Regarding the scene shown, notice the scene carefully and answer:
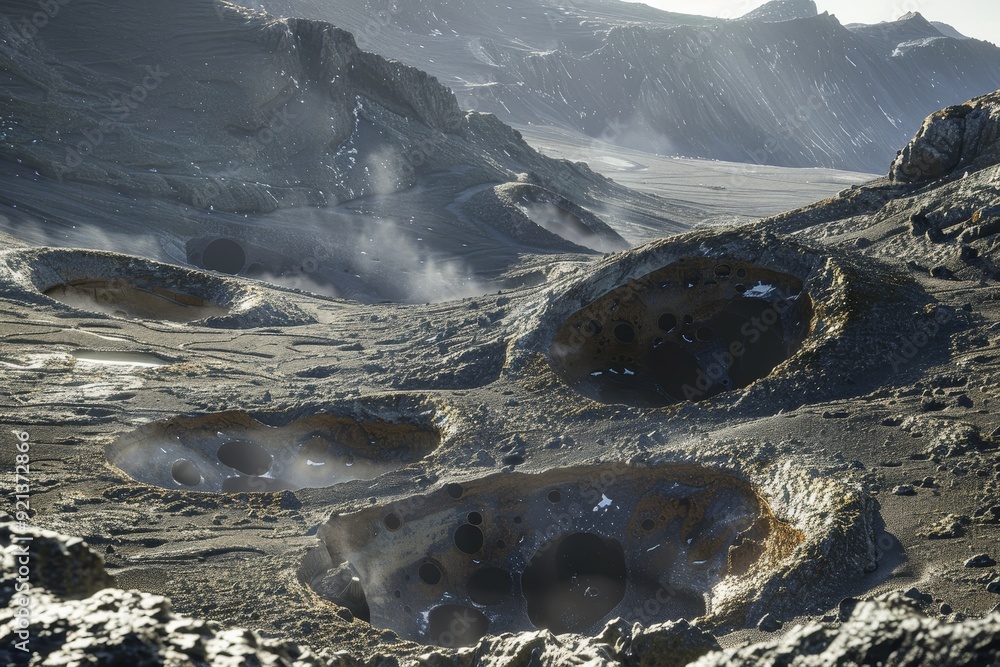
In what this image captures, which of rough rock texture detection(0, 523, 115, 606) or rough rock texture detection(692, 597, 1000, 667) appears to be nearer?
rough rock texture detection(692, 597, 1000, 667)

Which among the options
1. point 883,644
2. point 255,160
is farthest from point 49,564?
point 255,160

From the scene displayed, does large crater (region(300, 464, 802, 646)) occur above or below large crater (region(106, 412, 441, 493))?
below

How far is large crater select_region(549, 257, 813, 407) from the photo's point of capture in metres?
15.0

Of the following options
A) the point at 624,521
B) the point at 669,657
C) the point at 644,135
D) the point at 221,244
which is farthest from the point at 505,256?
the point at 644,135

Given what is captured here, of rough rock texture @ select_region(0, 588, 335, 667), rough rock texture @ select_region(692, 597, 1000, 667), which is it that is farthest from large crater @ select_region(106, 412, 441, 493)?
rough rock texture @ select_region(692, 597, 1000, 667)

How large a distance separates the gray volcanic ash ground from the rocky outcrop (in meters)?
0.08

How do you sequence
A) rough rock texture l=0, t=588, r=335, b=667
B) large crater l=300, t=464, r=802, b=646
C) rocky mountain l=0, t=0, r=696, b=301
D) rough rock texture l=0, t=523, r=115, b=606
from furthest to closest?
rocky mountain l=0, t=0, r=696, b=301 < large crater l=300, t=464, r=802, b=646 < rough rock texture l=0, t=523, r=115, b=606 < rough rock texture l=0, t=588, r=335, b=667

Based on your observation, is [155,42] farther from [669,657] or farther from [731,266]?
[669,657]

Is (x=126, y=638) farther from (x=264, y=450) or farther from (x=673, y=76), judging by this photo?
(x=673, y=76)

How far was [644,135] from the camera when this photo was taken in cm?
9050

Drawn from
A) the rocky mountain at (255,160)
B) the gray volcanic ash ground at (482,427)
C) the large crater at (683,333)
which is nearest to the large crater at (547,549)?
the gray volcanic ash ground at (482,427)

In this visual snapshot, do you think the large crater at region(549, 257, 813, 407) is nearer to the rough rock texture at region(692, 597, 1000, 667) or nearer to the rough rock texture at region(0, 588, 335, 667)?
the rough rock texture at region(692, 597, 1000, 667)

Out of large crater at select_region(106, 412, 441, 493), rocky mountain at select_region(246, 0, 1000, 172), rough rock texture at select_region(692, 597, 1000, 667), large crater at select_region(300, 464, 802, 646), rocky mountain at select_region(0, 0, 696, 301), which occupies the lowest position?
large crater at select_region(300, 464, 802, 646)

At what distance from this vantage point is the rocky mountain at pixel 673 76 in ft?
292
